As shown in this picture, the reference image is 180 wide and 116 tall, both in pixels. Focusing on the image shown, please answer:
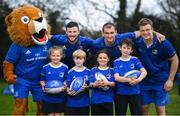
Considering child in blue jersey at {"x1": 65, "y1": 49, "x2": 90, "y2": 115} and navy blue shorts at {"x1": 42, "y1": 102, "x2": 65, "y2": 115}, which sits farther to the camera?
navy blue shorts at {"x1": 42, "y1": 102, "x2": 65, "y2": 115}

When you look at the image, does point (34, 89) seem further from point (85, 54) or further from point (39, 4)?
point (39, 4)

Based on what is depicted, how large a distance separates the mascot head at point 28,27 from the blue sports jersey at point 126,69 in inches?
54.9

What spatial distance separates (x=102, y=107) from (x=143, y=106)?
0.88 meters

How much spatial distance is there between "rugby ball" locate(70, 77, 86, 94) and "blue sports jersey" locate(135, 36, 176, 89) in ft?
3.72

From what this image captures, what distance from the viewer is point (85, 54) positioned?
7.49 meters

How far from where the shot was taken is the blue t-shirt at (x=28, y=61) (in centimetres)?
791

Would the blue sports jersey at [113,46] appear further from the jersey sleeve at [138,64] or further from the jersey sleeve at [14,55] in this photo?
the jersey sleeve at [14,55]

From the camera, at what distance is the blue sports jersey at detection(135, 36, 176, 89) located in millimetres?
7715

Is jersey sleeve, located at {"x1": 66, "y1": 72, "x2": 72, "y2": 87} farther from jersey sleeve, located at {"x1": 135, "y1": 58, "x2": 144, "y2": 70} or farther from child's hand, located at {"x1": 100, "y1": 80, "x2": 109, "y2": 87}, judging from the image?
jersey sleeve, located at {"x1": 135, "y1": 58, "x2": 144, "y2": 70}

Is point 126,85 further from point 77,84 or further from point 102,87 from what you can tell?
point 77,84

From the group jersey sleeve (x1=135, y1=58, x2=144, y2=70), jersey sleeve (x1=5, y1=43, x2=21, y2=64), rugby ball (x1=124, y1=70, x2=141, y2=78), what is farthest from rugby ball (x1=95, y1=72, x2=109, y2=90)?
jersey sleeve (x1=5, y1=43, x2=21, y2=64)

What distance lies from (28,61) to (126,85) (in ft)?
5.64

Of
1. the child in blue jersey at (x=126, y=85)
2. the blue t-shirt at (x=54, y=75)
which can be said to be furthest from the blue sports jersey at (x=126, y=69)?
the blue t-shirt at (x=54, y=75)

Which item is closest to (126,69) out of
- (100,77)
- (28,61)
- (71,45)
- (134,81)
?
(134,81)
